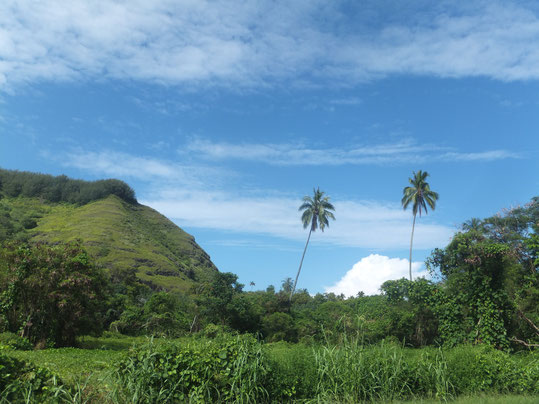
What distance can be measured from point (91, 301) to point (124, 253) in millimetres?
49180

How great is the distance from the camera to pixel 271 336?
91.5ft

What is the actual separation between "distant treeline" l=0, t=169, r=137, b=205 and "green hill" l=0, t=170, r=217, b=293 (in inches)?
51.3

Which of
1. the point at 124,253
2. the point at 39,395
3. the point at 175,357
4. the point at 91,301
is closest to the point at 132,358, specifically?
the point at 175,357

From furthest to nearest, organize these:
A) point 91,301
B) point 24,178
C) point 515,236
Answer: point 24,178 < point 515,236 < point 91,301

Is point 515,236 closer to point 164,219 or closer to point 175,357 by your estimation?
point 175,357

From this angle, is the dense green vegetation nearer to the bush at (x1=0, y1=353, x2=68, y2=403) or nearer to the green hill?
the bush at (x1=0, y1=353, x2=68, y2=403)

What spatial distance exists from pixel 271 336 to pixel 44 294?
15823 mm

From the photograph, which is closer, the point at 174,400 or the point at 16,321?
the point at 174,400

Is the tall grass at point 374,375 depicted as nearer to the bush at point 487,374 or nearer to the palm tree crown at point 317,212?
the bush at point 487,374

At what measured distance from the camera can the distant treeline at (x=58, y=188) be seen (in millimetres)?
98000

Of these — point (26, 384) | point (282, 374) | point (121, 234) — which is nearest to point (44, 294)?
point (26, 384)

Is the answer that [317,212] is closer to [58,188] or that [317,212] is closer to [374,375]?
[374,375]

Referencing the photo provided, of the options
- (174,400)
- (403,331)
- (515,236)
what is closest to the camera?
(174,400)

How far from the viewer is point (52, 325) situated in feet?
57.5
